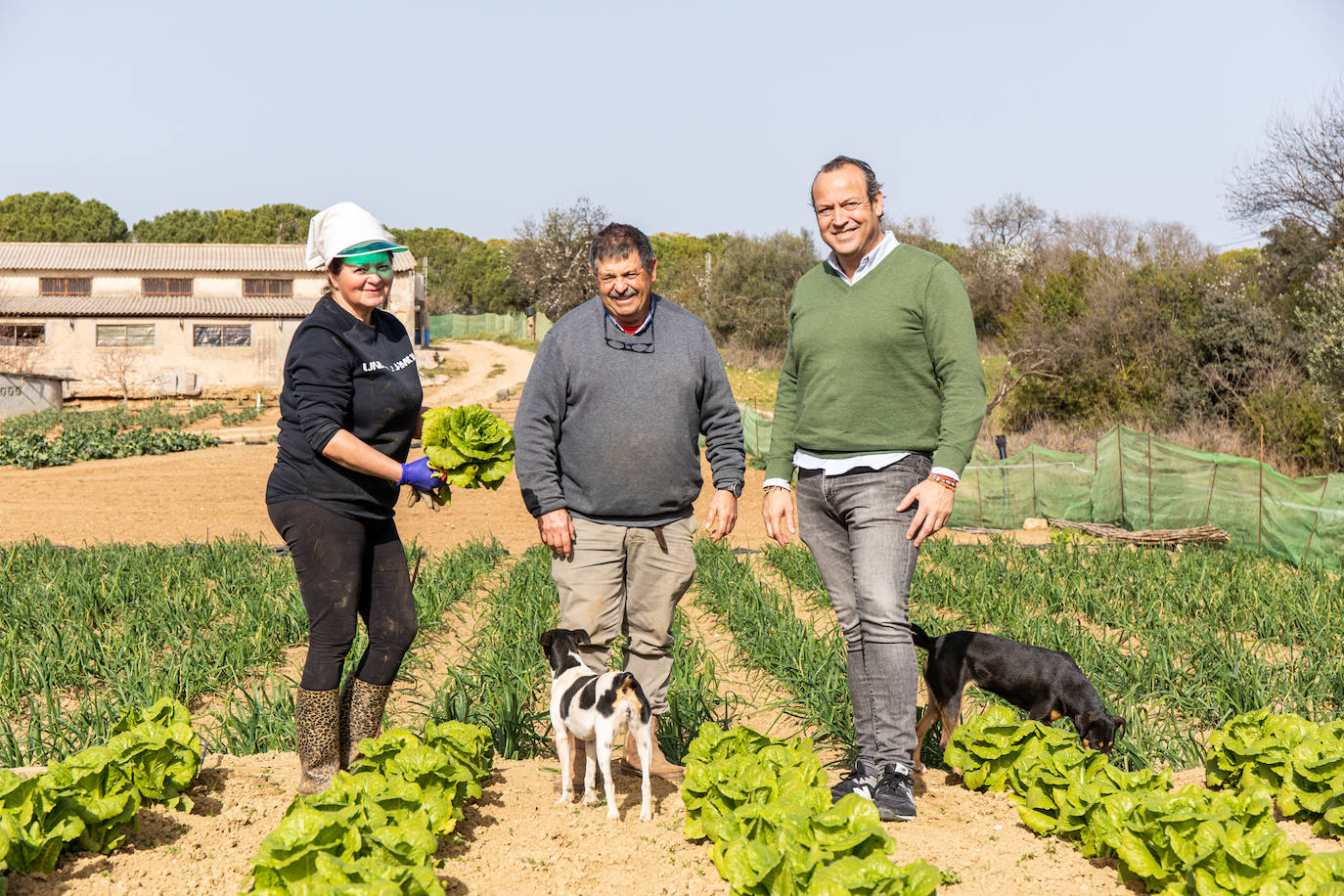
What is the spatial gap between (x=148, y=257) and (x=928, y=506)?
3811cm

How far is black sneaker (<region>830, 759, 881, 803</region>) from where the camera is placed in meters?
3.07

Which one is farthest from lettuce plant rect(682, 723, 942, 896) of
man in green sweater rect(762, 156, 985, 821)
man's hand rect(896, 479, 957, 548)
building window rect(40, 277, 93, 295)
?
building window rect(40, 277, 93, 295)

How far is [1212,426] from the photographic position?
18969mm

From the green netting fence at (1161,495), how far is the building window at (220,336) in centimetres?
2570

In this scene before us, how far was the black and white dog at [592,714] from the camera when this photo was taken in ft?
9.46

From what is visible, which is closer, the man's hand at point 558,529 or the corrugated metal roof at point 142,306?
the man's hand at point 558,529

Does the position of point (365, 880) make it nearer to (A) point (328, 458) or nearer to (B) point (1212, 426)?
(A) point (328, 458)

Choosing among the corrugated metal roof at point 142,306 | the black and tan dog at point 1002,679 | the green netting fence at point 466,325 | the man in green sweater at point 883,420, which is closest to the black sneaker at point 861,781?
the man in green sweater at point 883,420

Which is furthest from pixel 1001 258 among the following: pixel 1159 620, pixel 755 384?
pixel 1159 620

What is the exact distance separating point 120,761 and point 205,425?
72.9 feet

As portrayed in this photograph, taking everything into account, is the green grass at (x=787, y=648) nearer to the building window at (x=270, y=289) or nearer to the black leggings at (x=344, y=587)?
the black leggings at (x=344, y=587)

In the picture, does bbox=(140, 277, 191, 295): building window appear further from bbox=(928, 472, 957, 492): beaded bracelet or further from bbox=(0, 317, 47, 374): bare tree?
bbox=(928, 472, 957, 492): beaded bracelet

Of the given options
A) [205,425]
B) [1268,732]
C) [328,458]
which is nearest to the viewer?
[328,458]

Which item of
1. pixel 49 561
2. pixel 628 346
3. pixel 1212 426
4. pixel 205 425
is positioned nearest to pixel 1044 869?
pixel 628 346
